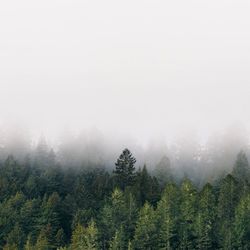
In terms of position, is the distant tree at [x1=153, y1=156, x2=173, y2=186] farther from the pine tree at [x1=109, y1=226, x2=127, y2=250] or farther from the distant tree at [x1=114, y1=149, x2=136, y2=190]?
the pine tree at [x1=109, y1=226, x2=127, y2=250]

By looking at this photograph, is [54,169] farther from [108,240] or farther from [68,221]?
[108,240]

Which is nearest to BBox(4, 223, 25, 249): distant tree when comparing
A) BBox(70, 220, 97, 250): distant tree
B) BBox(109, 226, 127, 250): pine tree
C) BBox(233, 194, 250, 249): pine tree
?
BBox(70, 220, 97, 250): distant tree

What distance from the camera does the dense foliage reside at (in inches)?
3182

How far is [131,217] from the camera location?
294ft

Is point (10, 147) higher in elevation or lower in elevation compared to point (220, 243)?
higher

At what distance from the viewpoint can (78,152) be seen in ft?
545

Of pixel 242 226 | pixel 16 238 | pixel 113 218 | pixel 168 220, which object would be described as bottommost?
pixel 16 238

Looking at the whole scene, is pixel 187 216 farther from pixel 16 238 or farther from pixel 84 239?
pixel 16 238

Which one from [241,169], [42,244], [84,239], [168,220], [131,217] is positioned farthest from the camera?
[241,169]

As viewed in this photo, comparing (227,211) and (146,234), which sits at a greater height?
(227,211)

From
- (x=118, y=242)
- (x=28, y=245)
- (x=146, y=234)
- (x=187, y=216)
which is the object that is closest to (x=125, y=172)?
(x=187, y=216)

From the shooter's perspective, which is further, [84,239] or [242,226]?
[84,239]

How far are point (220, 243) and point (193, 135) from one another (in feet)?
381

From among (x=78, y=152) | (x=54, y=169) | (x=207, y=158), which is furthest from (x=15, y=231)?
→ (x=207, y=158)
